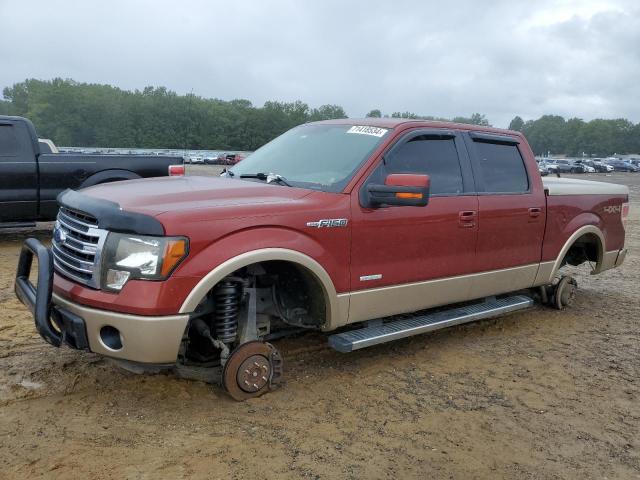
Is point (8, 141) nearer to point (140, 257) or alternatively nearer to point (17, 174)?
point (17, 174)

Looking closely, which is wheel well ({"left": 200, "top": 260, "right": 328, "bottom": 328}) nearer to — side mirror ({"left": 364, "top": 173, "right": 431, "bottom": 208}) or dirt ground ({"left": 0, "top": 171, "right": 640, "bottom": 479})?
dirt ground ({"left": 0, "top": 171, "right": 640, "bottom": 479})

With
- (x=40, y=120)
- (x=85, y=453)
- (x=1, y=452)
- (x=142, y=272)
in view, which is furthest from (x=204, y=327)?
(x=40, y=120)

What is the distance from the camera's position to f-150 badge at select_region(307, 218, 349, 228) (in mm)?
3889

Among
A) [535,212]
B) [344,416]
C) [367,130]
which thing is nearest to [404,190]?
[367,130]

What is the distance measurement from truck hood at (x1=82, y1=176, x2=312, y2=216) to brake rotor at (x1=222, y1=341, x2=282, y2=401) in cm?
94

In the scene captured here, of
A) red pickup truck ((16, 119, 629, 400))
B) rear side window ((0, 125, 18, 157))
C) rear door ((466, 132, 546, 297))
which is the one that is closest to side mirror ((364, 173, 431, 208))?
red pickup truck ((16, 119, 629, 400))

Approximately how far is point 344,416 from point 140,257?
Result: 5.23ft

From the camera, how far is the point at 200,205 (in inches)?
140

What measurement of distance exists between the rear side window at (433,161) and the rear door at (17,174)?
635 cm

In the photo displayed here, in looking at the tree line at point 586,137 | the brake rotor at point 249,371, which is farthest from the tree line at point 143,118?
the tree line at point 586,137

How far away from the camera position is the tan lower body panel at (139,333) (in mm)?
3287

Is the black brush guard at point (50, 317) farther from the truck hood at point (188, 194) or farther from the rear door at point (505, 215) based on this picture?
the rear door at point (505, 215)

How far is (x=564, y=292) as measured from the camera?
6.49m

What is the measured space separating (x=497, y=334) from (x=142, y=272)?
3632mm
